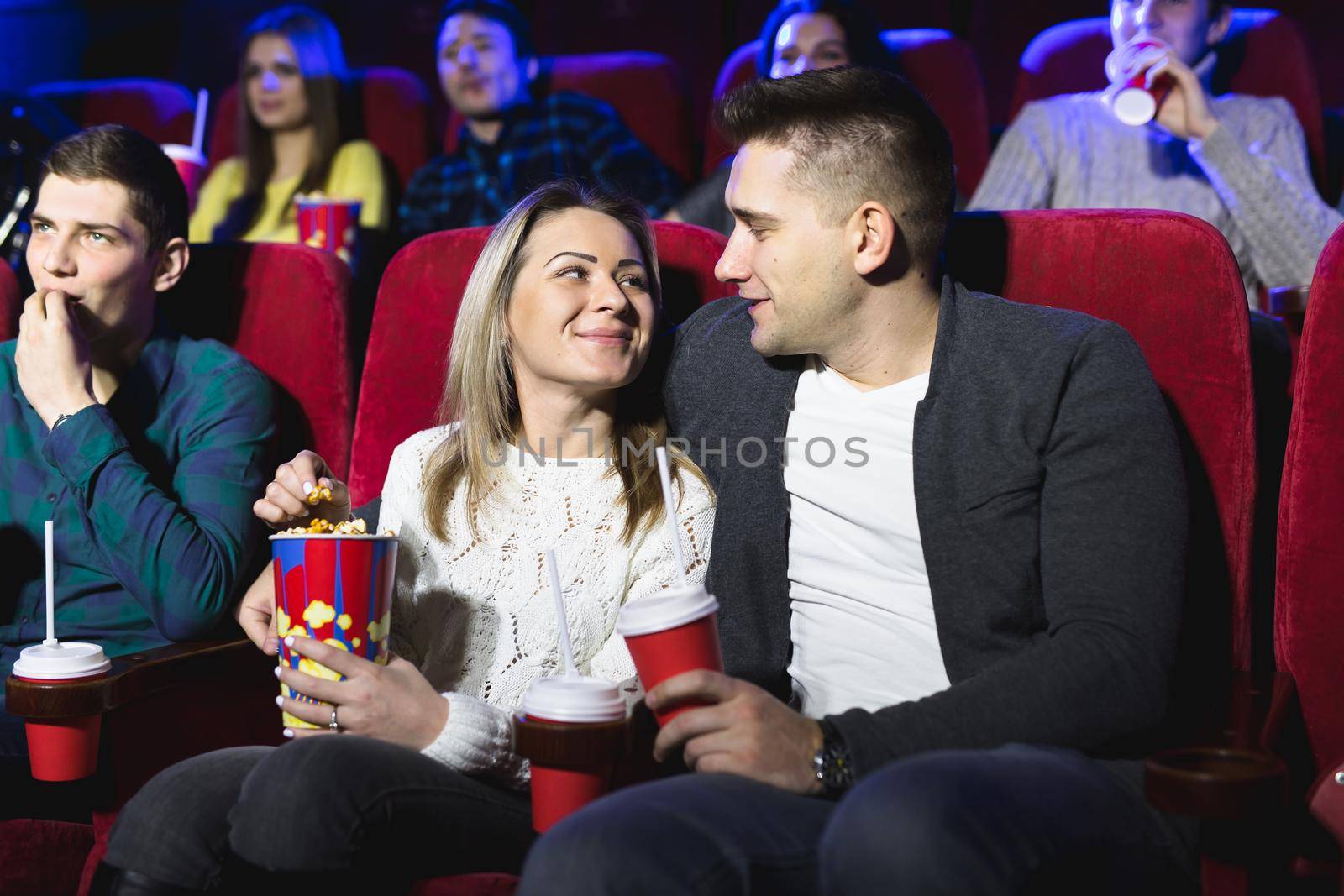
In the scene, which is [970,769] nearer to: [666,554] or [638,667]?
[638,667]

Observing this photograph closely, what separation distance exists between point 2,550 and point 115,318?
27cm

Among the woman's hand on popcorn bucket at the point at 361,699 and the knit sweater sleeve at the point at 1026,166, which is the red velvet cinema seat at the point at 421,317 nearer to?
the woman's hand on popcorn bucket at the point at 361,699

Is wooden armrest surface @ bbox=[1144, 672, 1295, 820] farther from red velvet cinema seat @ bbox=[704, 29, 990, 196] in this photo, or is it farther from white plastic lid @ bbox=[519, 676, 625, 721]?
red velvet cinema seat @ bbox=[704, 29, 990, 196]

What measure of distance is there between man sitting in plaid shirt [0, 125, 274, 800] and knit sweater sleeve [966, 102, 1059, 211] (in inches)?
48.9

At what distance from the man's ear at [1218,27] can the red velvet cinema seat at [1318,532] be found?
1125 millimetres

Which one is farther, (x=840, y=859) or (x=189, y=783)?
(x=189, y=783)

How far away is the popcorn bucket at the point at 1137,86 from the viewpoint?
2.00m

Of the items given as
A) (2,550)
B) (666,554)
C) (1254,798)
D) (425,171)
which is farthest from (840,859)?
(425,171)

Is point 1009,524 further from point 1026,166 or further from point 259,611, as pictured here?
point 1026,166

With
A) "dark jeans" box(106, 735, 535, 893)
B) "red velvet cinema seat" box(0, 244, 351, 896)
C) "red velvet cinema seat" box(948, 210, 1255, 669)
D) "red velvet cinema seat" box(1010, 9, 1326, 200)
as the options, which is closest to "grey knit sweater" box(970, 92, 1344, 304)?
"red velvet cinema seat" box(1010, 9, 1326, 200)

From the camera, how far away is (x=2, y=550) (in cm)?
138

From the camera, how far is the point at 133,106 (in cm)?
288

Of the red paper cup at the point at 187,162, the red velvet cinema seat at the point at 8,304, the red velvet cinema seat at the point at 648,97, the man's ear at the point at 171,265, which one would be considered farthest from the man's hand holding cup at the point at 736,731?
the red velvet cinema seat at the point at 648,97

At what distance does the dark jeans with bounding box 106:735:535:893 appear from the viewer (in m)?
0.96
